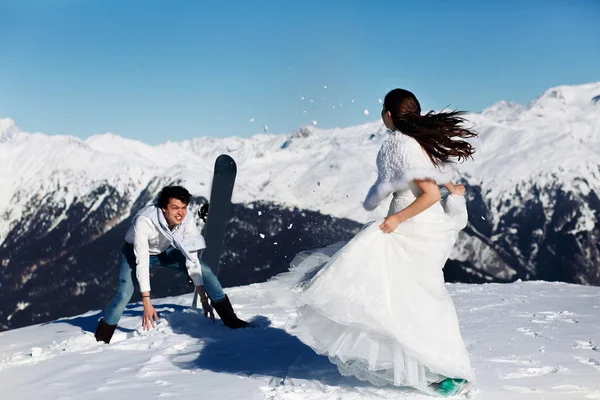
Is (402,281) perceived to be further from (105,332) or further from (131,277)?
(105,332)

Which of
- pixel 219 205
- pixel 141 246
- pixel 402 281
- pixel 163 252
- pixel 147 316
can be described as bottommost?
pixel 147 316

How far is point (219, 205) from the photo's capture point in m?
9.20

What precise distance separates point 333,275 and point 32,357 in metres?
4.23

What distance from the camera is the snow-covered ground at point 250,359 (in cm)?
489

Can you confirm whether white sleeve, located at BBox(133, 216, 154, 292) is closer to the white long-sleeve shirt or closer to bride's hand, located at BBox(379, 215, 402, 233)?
the white long-sleeve shirt

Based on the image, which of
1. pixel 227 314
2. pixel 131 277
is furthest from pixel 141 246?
pixel 227 314

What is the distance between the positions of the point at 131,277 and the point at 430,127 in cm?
409

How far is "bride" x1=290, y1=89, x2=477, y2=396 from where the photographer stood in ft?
14.5

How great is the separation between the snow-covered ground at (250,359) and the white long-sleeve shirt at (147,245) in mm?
764

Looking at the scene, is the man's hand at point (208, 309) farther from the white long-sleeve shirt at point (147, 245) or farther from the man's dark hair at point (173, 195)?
the man's dark hair at point (173, 195)

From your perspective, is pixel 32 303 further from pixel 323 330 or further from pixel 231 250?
pixel 323 330

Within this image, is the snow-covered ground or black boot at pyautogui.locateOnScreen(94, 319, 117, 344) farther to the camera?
black boot at pyautogui.locateOnScreen(94, 319, 117, 344)

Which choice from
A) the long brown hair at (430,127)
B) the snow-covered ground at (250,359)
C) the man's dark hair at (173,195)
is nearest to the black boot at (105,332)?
the snow-covered ground at (250,359)

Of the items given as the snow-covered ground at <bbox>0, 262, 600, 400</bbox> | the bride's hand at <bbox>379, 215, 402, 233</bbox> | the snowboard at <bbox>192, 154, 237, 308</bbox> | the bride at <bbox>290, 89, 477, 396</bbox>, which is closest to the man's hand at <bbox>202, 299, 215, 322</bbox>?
the snow-covered ground at <bbox>0, 262, 600, 400</bbox>
